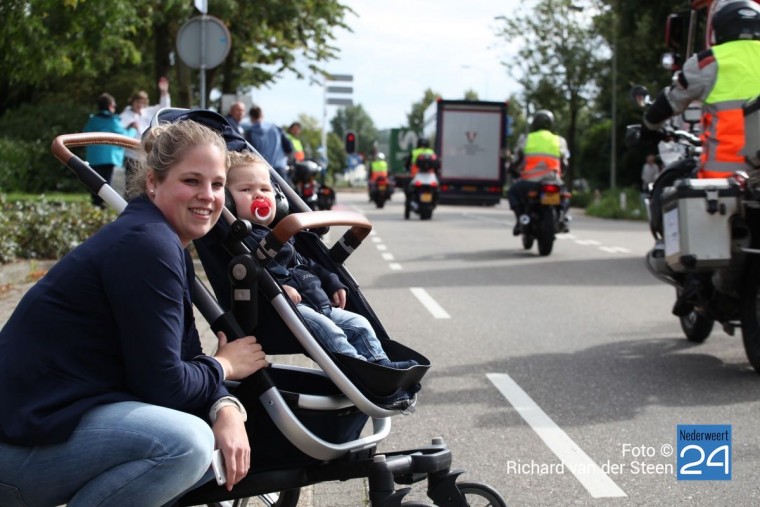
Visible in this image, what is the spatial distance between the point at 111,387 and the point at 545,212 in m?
14.0

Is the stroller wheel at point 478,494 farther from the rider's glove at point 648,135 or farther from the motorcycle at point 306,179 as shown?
the motorcycle at point 306,179

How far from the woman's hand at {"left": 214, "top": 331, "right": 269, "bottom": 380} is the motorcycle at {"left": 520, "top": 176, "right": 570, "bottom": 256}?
13291 mm

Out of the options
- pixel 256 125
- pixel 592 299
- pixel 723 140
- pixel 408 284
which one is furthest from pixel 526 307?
pixel 256 125

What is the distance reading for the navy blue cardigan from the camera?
320 centimetres

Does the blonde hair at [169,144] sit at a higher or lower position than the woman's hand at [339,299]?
higher

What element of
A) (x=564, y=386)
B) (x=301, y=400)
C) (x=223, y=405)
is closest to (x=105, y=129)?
(x=564, y=386)

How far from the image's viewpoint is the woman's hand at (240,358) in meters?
3.50

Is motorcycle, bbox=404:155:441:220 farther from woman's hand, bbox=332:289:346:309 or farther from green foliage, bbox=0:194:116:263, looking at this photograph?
woman's hand, bbox=332:289:346:309

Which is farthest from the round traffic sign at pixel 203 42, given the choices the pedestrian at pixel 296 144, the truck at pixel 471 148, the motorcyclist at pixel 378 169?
the truck at pixel 471 148

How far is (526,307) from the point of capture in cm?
1109

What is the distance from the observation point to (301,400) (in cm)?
357

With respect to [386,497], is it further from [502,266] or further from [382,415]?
[502,266]

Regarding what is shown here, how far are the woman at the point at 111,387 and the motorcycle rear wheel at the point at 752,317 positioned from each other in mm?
4634

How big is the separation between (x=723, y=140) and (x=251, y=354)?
16.5ft
